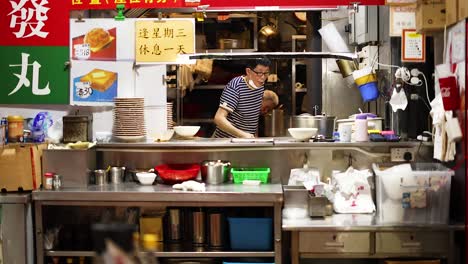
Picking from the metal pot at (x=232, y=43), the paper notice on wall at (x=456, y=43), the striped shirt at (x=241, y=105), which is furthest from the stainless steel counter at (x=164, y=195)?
the metal pot at (x=232, y=43)

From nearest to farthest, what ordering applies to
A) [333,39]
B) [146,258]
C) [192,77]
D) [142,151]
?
[146,258] → [142,151] → [333,39] → [192,77]

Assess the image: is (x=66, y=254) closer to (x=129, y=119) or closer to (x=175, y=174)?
(x=175, y=174)

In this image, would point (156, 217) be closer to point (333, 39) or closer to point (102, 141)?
point (102, 141)

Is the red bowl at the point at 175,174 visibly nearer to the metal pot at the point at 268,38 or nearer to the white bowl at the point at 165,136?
the white bowl at the point at 165,136

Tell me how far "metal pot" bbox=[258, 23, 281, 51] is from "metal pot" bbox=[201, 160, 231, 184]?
123 inches

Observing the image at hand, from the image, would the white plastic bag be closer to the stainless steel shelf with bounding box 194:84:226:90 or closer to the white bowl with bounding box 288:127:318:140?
the white bowl with bounding box 288:127:318:140

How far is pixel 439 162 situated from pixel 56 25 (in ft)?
9.96

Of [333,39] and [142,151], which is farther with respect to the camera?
[333,39]

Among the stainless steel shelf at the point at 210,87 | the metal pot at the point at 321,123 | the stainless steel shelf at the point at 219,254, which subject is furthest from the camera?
the stainless steel shelf at the point at 210,87

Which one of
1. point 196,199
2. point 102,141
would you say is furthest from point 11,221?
point 196,199

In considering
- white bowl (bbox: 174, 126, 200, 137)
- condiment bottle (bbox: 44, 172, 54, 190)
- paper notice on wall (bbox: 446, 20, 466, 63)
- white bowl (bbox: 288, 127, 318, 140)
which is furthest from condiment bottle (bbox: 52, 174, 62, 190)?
paper notice on wall (bbox: 446, 20, 466, 63)

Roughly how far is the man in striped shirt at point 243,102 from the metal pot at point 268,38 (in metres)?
1.58

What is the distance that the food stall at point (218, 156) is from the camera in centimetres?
438

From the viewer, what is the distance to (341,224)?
4.33 metres
